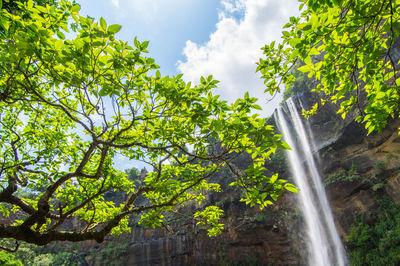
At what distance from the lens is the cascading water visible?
1551cm

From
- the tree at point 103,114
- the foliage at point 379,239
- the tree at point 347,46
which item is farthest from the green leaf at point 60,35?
the foliage at point 379,239

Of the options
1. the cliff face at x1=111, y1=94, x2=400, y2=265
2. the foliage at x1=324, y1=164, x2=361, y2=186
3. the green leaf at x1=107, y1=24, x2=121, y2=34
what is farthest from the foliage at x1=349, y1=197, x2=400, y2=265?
the green leaf at x1=107, y1=24, x2=121, y2=34

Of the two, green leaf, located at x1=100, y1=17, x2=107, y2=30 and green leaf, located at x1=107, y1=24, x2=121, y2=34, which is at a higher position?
green leaf, located at x1=100, y1=17, x2=107, y2=30

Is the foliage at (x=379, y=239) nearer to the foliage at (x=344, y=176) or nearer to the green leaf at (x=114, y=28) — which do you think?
the foliage at (x=344, y=176)

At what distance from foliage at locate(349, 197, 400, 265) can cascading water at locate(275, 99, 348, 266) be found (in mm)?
1609

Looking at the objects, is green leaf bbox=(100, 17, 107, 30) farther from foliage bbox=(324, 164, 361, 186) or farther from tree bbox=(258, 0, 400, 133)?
foliage bbox=(324, 164, 361, 186)

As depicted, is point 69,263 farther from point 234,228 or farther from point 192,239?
point 234,228

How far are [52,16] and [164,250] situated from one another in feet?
70.5

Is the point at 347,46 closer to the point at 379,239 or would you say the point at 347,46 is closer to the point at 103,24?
the point at 103,24

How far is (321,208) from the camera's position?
17094 millimetres

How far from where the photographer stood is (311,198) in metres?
18.0

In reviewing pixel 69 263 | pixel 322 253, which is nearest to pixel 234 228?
pixel 322 253

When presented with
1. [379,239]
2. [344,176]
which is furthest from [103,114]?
[344,176]

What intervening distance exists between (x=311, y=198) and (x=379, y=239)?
575 centimetres
